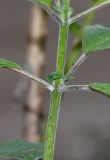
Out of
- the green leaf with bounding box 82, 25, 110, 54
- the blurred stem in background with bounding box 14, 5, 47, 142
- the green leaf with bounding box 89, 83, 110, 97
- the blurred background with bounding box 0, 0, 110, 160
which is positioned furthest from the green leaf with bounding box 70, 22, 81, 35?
the blurred background with bounding box 0, 0, 110, 160

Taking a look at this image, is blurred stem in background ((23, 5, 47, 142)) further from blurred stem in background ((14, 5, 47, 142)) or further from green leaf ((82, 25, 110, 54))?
green leaf ((82, 25, 110, 54))

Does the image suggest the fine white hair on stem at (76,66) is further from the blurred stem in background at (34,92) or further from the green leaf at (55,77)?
the blurred stem in background at (34,92)

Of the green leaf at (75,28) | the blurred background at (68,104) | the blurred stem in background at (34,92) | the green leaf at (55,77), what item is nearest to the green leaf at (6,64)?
the green leaf at (55,77)

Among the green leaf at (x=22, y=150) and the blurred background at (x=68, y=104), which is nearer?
the green leaf at (x=22, y=150)

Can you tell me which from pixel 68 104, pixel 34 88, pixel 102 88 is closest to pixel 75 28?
pixel 34 88

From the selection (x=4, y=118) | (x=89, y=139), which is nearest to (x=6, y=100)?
(x=4, y=118)

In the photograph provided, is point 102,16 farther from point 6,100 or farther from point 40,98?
point 40,98
